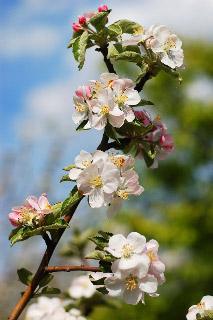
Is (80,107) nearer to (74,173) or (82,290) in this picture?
(74,173)

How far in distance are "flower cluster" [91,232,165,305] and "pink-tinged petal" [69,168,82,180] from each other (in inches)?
5.8

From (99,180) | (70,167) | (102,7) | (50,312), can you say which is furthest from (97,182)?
(50,312)

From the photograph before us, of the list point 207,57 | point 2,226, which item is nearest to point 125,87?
point 2,226

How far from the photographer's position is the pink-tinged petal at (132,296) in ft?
3.05

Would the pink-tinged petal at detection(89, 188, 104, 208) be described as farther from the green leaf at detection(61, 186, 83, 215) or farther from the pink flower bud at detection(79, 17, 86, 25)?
the pink flower bud at detection(79, 17, 86, 25)

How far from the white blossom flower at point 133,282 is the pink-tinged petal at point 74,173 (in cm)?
19

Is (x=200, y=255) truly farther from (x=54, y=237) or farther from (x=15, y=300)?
(x=54, y=237)

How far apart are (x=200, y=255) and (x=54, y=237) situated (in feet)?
25.2

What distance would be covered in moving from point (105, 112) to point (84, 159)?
11cm

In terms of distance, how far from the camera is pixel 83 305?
73.5 inches

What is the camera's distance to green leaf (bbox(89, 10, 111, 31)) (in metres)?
1.07

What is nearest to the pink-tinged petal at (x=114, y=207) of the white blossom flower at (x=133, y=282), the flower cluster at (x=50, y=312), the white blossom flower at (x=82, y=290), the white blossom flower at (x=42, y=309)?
the white blossom flower at (x=133, y=282)

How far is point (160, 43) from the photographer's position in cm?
110

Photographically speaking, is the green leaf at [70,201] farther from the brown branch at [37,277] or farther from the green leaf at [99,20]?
the green leaf at [99,20]
